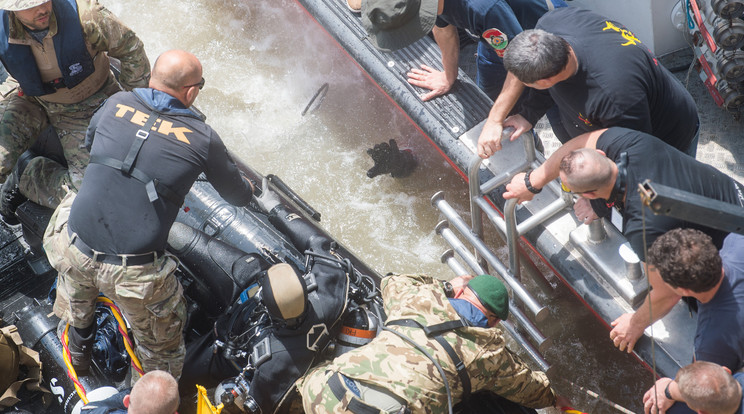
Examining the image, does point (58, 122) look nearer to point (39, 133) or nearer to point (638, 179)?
point (39, 133)

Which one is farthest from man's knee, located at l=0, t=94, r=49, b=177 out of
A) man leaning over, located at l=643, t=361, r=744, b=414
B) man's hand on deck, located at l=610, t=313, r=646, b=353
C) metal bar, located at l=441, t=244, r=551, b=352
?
man leaning over, located at l=643, t=361, r=744, b=414

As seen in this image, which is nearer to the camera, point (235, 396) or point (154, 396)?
point (154, 396)

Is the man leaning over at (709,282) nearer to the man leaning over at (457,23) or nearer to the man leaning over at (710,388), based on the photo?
the man leaning over at (710,388)

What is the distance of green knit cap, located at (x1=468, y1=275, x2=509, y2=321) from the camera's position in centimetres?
267

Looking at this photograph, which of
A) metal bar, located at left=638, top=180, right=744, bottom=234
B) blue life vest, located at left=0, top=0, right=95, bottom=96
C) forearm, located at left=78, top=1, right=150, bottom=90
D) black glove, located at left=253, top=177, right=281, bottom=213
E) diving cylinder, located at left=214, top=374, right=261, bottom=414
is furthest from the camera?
black glove, located at left=253, top=177, right=281, bottom=213

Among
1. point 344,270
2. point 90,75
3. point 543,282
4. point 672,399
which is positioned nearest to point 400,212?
point 543,282

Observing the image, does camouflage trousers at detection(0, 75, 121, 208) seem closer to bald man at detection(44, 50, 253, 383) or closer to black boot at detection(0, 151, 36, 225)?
black boot at detection(0, 151, 36, 225)

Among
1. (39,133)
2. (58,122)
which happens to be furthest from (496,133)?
(39,133)

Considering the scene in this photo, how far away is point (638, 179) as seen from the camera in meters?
2.53

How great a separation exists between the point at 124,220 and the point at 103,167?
0.24m

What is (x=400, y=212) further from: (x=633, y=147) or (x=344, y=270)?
(x=633, y=147)

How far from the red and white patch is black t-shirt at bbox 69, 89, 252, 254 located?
51.0 inches

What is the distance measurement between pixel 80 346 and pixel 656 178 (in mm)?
2498

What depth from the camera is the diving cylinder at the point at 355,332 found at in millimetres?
2885
